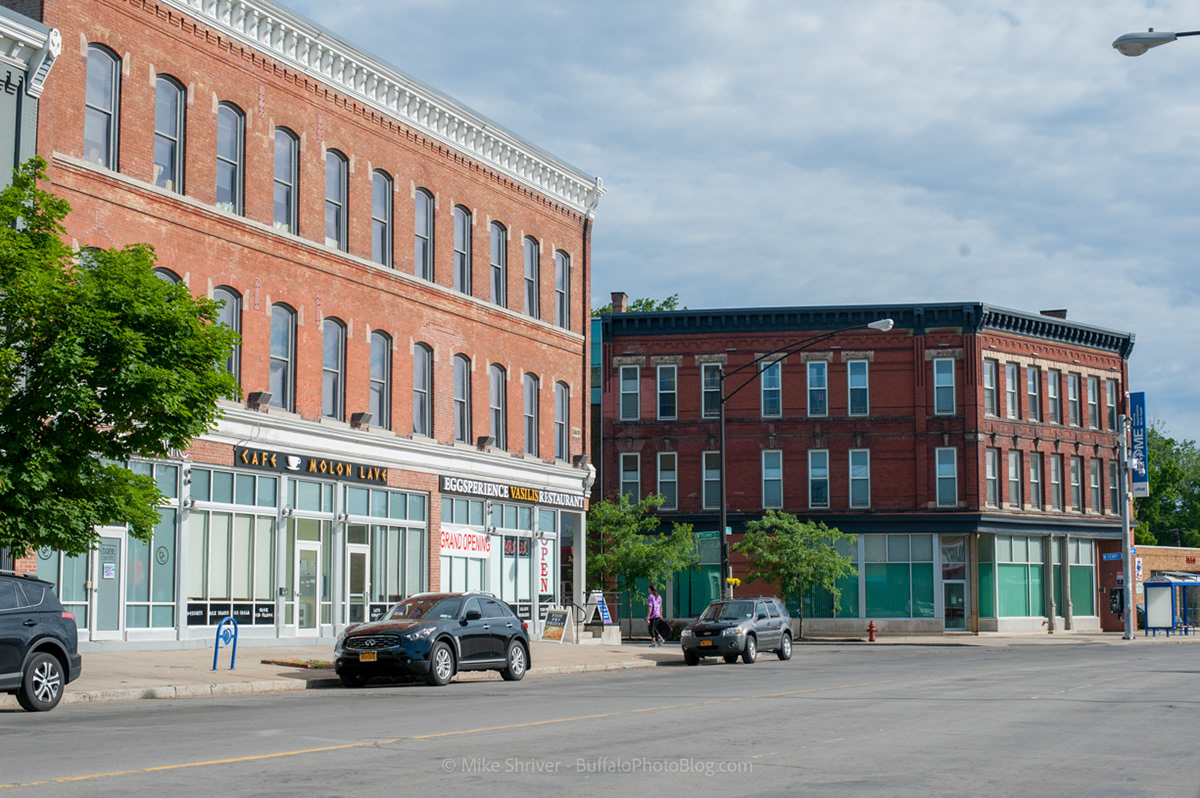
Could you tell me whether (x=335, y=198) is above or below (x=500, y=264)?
above

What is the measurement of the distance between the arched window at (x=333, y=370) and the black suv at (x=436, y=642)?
9634mm

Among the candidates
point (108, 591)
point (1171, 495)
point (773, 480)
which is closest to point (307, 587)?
point (108, 591)

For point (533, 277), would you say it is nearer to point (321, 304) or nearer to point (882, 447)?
point (321, 304)

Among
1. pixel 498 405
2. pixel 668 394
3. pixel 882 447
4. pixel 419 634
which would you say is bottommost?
pixel 419 634

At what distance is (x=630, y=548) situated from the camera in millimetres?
46875

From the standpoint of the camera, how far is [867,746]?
12.9m

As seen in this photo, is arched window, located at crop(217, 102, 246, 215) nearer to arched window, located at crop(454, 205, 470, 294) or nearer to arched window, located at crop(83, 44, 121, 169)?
arched window, located at crop(83, 44, 121, 169)

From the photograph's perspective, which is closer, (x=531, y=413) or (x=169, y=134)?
(x=169, y=134)

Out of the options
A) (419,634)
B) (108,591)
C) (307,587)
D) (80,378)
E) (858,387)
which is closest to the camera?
(80,378)

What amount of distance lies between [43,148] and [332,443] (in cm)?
1013

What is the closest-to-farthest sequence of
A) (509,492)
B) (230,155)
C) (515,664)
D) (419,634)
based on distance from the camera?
(419,634), (515,664), (230,155), (509,492)

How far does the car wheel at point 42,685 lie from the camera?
16.1m

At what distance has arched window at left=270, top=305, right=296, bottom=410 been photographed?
30422 millimetres

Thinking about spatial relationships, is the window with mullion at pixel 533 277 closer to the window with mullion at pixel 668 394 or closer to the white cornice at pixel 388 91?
the white cornice at pixel 388 91
